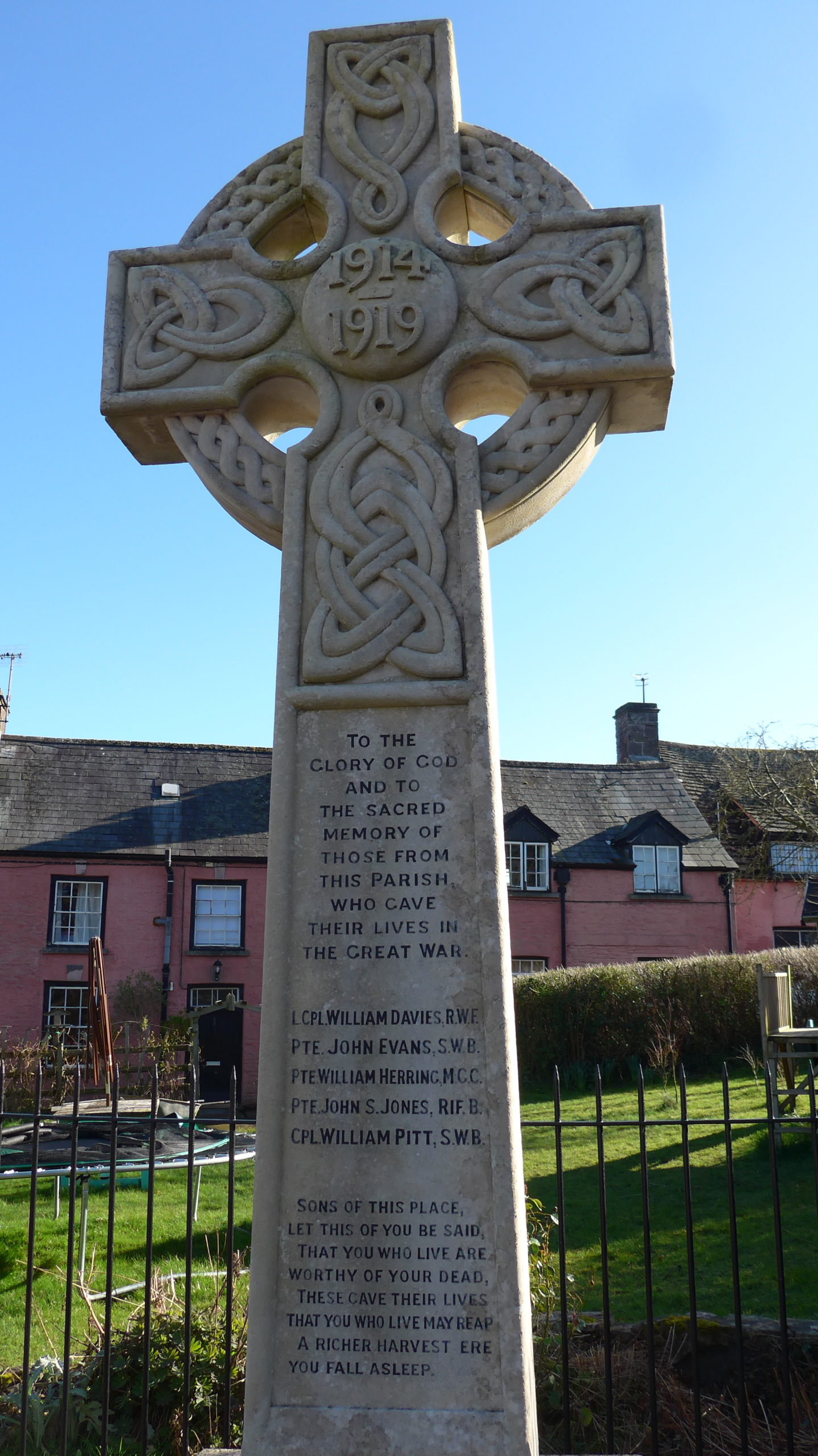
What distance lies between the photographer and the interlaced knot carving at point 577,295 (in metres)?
3.78

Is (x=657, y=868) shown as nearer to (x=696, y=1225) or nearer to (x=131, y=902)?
(x=131, y=902)

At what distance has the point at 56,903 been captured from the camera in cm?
2303

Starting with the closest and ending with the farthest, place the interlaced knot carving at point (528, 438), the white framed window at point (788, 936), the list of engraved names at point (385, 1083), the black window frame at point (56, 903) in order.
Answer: the list of engraved names at point (385, 1083)
the interlaced knot carving at point (528, 438)
the black window frame at point (56, 903)
the white framed window at point (788, 936)

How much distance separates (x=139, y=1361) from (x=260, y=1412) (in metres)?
2.47

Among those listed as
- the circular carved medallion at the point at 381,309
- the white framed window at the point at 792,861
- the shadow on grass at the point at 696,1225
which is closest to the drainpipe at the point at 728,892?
the white framed window at the point at 792,861

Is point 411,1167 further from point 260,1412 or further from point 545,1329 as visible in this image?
point 545,1329

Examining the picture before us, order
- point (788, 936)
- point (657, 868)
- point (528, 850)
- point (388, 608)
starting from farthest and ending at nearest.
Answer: point (788, 936)
point (657, 868)
point (528, 850)
point (388, 608)

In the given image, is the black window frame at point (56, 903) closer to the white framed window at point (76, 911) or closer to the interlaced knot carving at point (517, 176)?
the white framed window at point (76, 911)

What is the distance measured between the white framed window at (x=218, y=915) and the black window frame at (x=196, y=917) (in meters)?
0.01

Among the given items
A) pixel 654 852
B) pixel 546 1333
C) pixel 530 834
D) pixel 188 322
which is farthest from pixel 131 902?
pixel 188 322

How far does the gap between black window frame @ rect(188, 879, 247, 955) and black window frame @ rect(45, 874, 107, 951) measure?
1.86m

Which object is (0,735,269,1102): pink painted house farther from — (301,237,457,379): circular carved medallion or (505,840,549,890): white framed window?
(301,237,457,379): circular carved medallion

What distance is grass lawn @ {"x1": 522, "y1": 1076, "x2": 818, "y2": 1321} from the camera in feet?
22.7

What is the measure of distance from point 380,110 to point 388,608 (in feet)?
6.80
